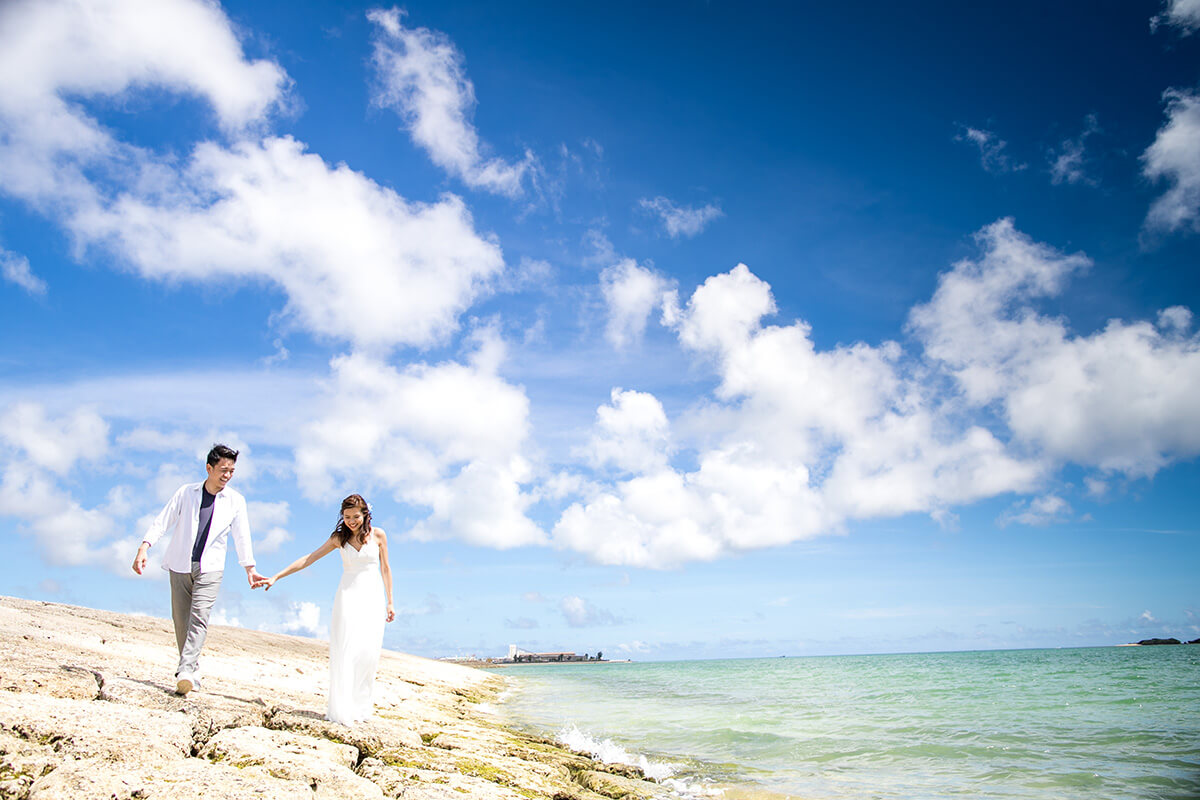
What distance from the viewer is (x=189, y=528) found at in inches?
300

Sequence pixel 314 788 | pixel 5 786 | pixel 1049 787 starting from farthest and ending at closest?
1. pixel 1049 787
2. pixel 314 788
3. pixel 5 786

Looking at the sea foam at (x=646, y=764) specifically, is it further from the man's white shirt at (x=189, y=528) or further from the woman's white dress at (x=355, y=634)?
the man's white shirt at (x=189, y=528)

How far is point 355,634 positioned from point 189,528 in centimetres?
231

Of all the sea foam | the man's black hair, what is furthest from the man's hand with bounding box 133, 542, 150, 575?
the sea foam

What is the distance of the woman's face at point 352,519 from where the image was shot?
7449mm

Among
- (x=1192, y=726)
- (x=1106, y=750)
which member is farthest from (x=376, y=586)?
(x=1192, y=726)

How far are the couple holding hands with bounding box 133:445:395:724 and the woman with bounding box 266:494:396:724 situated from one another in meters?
0.01

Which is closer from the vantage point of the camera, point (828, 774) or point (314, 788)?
point (314, 788)

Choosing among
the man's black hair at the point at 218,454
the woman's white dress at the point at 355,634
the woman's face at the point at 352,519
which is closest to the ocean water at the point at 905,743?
the woman's white dress at the point at 355,634

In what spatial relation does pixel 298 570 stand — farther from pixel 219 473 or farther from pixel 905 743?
pixel 905 743

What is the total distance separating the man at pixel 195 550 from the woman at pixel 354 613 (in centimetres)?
78

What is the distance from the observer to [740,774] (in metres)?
10.8

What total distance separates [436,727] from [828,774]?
6.45 meters

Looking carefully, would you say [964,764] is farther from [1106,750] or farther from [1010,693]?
[1010,693]
